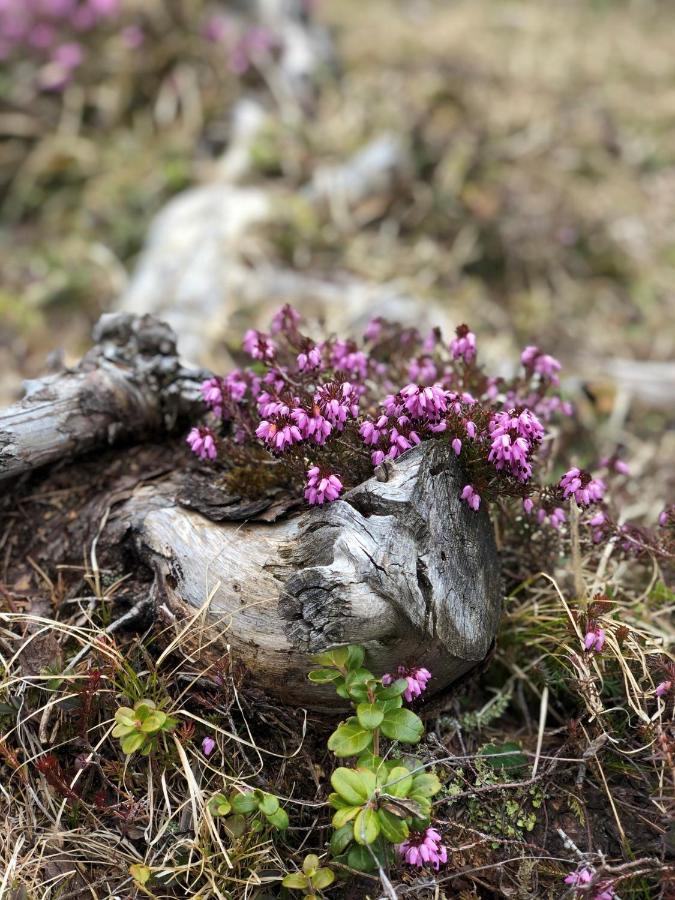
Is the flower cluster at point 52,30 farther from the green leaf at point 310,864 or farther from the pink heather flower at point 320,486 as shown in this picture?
the green leaf at point 310,864

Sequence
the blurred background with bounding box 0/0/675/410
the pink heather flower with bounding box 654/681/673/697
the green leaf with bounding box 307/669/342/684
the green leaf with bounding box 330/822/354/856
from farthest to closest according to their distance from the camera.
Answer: the blurred background with bounding box 0/0/675/410 < the pink heather flower with bounding box 654/681/673/697 < the green leaf with bounding box 307/669/342/684 < the green leaf with bounding box 330/822/354/856

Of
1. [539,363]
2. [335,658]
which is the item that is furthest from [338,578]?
[539,363]

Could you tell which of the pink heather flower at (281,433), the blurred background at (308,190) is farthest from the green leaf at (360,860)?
the blurred background at (308,190)

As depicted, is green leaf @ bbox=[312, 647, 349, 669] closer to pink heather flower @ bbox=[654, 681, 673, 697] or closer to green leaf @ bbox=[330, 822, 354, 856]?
green leaf @ bbox=[330, 822, 354, 856]

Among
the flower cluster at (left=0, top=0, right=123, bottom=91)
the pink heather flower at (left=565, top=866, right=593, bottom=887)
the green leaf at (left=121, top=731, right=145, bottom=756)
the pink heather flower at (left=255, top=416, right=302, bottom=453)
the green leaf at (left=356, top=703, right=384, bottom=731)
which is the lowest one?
the pink heather flower at (left=565, top=866, right=593, bottom=887)

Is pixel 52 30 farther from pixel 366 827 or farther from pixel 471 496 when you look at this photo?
pixel 366 827

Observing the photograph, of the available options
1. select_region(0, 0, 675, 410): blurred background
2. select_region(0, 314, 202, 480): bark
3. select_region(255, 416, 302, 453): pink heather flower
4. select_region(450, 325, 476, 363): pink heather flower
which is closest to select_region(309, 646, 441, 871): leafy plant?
select_region(255, 416, 302, 453): pink heather flower
